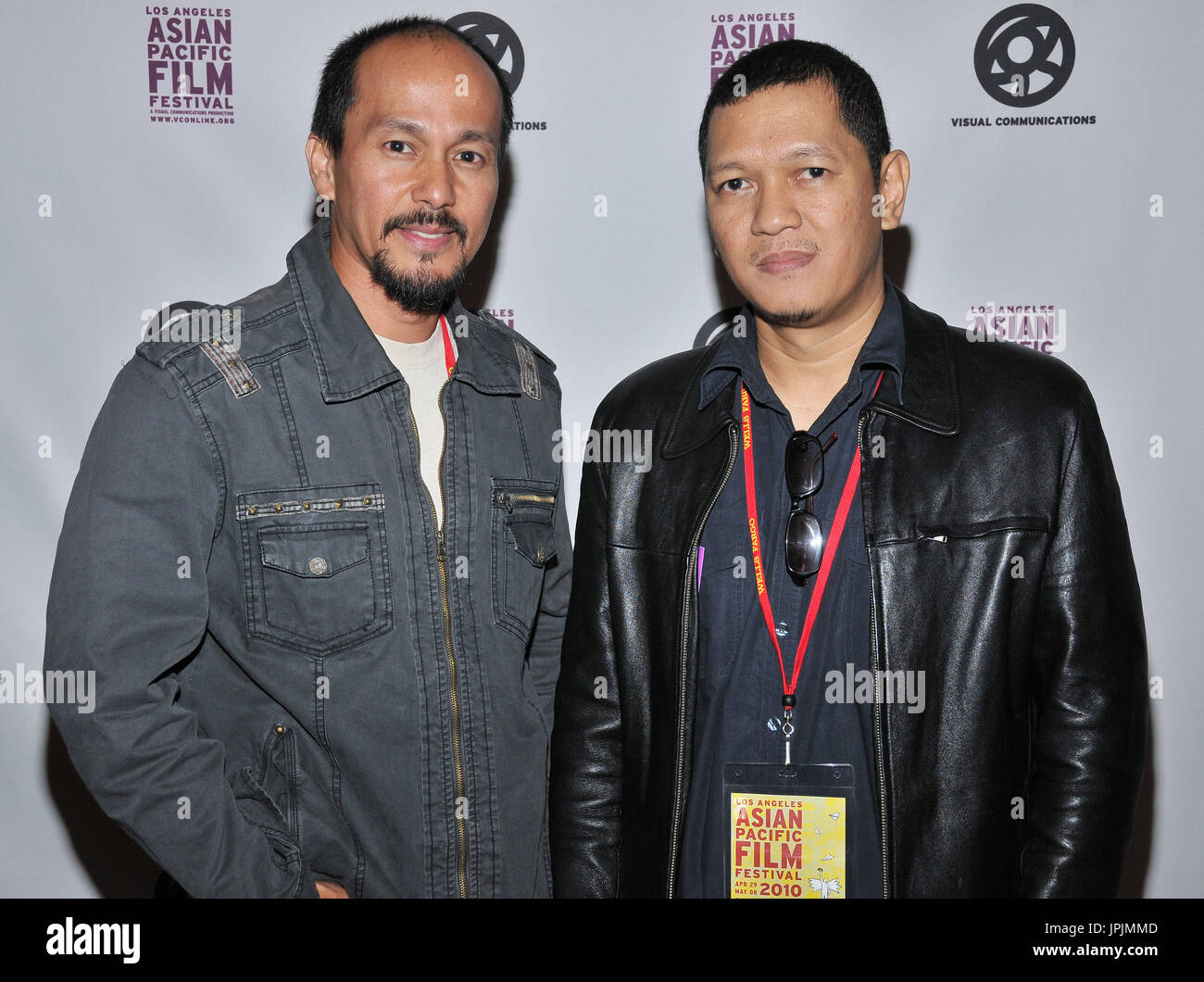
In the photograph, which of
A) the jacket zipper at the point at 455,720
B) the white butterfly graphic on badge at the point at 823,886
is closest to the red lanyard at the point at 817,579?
the white butterfly graphic on badge at the point at 823,886

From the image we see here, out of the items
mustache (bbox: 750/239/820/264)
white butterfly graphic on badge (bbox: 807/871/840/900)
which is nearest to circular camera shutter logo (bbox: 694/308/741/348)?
mustache (bbox: 750/239/820/264)

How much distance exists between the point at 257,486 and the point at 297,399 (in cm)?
17

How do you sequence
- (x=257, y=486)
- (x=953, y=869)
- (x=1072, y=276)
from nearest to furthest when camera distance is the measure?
(x=953, y=869) → (x=257, y=486) → (x=1072, y=276)

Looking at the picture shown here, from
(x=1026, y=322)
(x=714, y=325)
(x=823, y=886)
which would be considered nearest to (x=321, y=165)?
(x=714, y=325)

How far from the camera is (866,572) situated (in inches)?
66.2

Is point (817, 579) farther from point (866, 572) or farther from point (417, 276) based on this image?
point (417, 276)

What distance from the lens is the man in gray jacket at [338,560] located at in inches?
64.3

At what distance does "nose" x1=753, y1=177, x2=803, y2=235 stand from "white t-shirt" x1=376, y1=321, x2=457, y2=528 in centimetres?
67

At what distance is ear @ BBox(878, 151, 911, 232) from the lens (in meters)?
1.81

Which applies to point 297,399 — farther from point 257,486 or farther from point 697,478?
point 697,478

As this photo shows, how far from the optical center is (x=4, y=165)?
254cm

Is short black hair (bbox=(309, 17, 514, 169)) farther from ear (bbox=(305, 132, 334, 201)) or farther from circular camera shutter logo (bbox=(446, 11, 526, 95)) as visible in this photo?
circular camera shutter logo (bbox=(446, 11, 526, 95))

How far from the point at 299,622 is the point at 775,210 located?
106 centimetres
